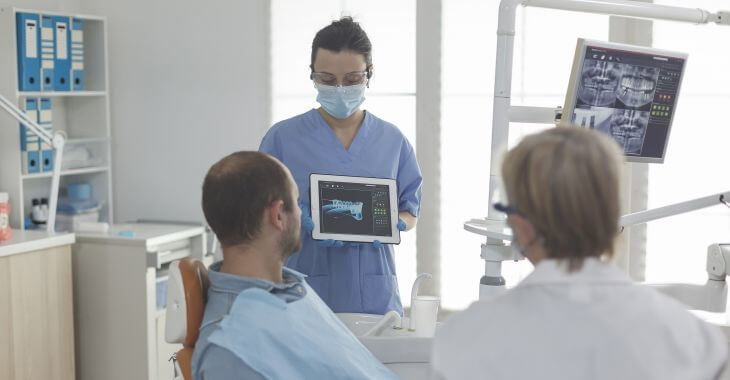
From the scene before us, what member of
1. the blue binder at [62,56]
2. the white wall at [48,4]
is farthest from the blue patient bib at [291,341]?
the white wall at [48,4]

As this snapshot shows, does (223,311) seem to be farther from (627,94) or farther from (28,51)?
(28,51)

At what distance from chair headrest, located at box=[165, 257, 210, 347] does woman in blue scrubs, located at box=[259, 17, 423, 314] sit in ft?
2.18

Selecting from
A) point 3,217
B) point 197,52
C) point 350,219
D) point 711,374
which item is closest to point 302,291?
point 350,219

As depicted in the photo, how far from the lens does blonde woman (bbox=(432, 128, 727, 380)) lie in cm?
97

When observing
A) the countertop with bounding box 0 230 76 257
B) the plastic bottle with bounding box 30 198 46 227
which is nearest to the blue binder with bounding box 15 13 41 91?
the plastic bottle with bounding box 30 198 46 227

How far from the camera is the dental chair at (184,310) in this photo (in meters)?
1.49

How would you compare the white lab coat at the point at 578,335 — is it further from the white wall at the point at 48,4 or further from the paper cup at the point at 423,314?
the white wall at the point at 48,4

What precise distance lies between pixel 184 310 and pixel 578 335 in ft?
2.49

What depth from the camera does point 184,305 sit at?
4.90 feet

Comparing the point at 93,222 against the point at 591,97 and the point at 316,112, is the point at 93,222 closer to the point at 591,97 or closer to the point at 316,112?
the point at 316,112

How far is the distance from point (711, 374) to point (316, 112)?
1.54m

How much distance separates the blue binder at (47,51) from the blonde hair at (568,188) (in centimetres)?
287

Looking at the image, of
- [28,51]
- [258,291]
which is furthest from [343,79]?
[28,51]

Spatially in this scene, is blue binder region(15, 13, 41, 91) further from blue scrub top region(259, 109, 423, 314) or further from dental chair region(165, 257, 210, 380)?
dental chair region(165, 257, 210, 380)
